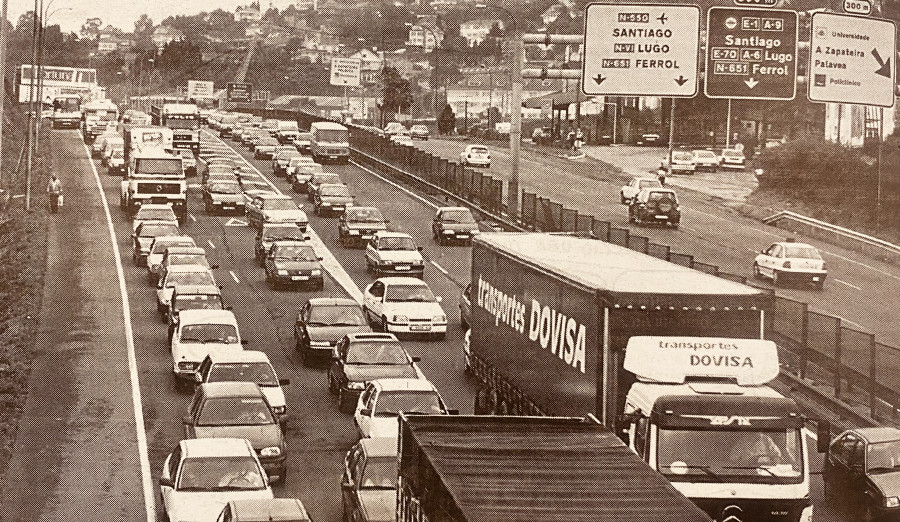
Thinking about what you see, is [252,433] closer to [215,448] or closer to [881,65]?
[215,448]

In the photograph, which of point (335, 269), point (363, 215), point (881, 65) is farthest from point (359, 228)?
point (881, 65)

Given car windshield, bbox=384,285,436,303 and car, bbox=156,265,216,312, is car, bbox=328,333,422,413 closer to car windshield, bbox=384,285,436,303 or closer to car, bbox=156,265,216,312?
car windshield, bbox=384,285,436,303

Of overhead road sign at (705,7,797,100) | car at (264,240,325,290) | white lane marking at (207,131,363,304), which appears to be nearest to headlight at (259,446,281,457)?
overhead road sign at (705,7,797,100)

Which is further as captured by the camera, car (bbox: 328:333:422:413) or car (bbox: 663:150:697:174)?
car (bbox: 663:150:697:174)

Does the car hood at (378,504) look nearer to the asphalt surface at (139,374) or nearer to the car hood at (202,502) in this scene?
the car hood at (202,502)

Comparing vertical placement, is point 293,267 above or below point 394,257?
below

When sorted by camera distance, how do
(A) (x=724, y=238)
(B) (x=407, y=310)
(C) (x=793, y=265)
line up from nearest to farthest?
(B) (x=407, y=310) < (C) (x=793, y=265) < (A) (x=724, y=238)
